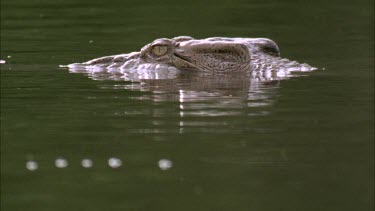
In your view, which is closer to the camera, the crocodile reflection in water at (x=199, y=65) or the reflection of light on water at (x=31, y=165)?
the reflection of light on water at (x=31, y=165)

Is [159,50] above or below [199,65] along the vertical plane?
above

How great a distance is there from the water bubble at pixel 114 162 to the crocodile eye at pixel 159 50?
4916 millimetres

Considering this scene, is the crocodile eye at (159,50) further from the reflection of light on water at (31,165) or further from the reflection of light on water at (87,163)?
the reflection of light on water at (31,165)

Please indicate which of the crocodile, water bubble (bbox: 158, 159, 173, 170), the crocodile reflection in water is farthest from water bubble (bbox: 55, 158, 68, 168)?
the crocodile

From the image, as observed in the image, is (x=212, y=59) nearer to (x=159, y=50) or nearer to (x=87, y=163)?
(x=159, y=50)

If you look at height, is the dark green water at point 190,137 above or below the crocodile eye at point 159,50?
below

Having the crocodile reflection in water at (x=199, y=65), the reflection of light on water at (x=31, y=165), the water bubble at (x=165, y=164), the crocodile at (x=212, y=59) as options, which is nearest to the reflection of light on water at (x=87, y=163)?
the reflection of light on water at (x=31, y=165)

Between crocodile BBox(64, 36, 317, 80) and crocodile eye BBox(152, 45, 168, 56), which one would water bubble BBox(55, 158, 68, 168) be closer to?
crocodile BBox(64, 36, 317, 80)

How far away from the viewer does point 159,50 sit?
499 inches

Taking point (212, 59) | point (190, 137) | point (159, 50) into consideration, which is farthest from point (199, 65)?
point (190, 137)

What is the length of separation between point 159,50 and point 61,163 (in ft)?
16.8

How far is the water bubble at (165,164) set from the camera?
7.49m

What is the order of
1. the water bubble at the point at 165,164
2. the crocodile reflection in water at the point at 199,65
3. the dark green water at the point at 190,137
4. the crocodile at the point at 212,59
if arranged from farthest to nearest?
the crocodile at the point at 212,59 → the crocodile reflection in water at the point at 199,65 → the water bubble at the point at 165,164 → the dark green water at the point at 190,137

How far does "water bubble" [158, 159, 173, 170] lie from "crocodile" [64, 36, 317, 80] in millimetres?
4644
